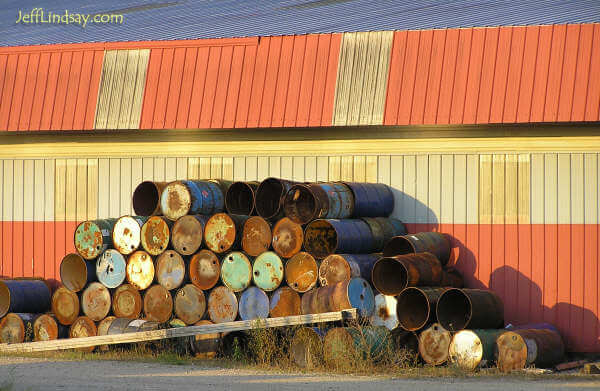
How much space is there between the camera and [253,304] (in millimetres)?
17828

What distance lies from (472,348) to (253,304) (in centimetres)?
390

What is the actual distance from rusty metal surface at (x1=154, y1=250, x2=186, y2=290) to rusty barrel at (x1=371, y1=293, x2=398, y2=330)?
350 cm

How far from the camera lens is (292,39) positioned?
20312mm

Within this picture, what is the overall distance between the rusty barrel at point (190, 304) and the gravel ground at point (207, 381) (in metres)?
1.64

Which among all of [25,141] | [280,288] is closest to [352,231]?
[280,288]

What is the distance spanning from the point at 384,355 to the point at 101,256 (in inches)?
226

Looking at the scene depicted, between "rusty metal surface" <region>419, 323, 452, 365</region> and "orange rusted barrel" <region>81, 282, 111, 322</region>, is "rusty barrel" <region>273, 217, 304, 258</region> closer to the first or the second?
"rusty metal surface" <region>419, 323, 452, 365</region>

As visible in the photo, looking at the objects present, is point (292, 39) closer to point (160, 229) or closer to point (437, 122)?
point (437, 122)

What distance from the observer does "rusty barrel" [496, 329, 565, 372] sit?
52.9 ft

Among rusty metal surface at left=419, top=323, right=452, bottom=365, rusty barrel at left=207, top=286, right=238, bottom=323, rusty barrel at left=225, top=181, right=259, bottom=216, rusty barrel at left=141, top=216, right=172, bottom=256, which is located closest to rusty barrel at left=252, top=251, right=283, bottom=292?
rusty barrel at left=207, top=286, right=238, bottom=323

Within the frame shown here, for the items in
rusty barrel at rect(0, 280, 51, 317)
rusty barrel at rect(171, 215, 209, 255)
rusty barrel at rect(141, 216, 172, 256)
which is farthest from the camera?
rusty barrel at rect(0, 280, 51, 317)

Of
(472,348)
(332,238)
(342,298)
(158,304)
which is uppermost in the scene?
(332,238)

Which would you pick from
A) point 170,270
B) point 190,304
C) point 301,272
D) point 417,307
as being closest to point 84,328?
point 170,270

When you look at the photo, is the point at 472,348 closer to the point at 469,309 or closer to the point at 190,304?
the point at 469,309
